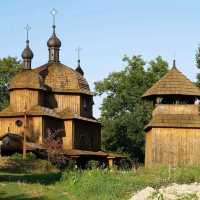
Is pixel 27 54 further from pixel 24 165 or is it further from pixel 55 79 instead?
pixel 24 165

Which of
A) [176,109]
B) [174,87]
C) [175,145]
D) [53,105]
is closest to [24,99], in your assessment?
[53,105]

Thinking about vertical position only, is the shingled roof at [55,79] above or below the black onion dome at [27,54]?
below

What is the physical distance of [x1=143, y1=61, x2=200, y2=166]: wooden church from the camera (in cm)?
4622

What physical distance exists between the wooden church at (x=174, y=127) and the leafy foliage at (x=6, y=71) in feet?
128

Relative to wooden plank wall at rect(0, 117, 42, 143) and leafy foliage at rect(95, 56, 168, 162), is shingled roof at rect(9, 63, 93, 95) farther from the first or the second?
leafy foliage at rect(95, 56, 168, 162)

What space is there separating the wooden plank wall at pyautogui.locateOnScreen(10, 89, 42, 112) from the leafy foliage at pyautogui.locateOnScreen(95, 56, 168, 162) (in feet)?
46.7

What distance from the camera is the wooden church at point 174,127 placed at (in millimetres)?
46219

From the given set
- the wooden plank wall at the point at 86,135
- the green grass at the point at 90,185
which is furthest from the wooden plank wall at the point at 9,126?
the green grass at the point at 90,185

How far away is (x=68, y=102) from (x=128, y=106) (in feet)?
43.1

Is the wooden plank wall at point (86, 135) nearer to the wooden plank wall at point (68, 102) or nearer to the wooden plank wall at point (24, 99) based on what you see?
the wooden plank wall at point (68, 102)

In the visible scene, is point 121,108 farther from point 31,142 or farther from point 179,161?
point 179,161

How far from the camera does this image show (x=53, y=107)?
5991 cm

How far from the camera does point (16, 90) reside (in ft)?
189

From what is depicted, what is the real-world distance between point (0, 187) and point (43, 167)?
59.4 ft
